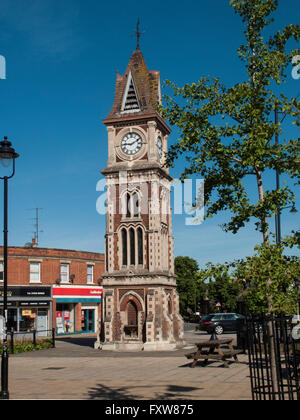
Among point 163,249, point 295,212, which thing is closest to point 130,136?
point 163,249

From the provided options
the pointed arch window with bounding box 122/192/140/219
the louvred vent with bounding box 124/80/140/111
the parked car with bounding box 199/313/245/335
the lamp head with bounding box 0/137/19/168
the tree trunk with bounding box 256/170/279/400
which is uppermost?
the louvred vent with bounding box 124/80/140/111

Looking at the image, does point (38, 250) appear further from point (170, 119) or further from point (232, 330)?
point (170, 119)

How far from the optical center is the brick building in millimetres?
42312

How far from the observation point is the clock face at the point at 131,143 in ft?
103

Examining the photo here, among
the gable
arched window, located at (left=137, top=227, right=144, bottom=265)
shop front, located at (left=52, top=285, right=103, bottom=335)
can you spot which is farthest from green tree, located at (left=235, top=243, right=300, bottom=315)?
shop front, located at (left=52, top=285, right=103, bottom=335)

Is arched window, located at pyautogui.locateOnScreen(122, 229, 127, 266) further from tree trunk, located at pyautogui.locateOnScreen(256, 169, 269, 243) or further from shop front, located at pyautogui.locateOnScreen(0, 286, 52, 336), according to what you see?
tree trunk, located at pyautogui.locateOnScreen(256, 169, 269, 243)

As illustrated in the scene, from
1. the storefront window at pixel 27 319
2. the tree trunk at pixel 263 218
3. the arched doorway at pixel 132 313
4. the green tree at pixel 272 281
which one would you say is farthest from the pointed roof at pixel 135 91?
the green tree at pixel 272 281

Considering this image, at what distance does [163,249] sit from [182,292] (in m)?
38.3

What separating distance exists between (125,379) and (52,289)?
95.0 feet

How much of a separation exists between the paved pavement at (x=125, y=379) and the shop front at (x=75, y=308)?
66.4 feet

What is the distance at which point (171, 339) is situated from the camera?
29781mm

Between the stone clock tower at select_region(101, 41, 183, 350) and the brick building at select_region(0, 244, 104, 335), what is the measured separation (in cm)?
1067

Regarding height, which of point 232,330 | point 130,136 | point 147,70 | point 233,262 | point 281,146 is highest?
point 147,70

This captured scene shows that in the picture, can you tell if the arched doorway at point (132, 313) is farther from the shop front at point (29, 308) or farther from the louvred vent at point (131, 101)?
the shop front at point (29, 308)
